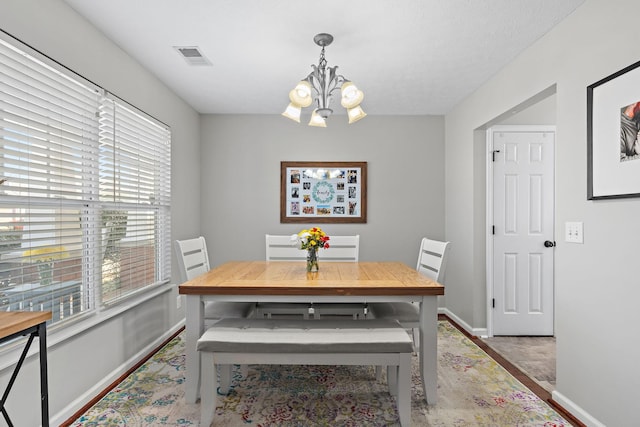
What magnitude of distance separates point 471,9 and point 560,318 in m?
1.93

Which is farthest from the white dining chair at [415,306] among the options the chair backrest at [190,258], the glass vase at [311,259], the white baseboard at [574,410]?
the chair backrest at [190,258]

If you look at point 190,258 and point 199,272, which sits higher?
point 190,258

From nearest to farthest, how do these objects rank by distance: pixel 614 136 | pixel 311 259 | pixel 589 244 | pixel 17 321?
pixel 17 321 < pixel 614 136 < pixel 589 244 < pixel 311 259

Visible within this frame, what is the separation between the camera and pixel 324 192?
438 centimetres

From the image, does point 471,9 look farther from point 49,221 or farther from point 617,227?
point 49,221

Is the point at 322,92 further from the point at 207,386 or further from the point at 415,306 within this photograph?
the point at 207,386

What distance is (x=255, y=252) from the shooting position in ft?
14.4

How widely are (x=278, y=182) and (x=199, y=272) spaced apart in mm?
1769

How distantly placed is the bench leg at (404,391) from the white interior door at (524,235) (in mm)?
1995

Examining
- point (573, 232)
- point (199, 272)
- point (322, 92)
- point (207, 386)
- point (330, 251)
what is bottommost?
point (207, 386)

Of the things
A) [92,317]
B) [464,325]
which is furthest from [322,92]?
[464,325]

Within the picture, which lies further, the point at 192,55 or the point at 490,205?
the point at 490,205

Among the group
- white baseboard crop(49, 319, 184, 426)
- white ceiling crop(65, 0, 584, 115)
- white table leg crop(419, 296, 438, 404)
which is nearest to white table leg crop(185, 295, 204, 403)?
white baseboard crop(49, 319, 184, 426)

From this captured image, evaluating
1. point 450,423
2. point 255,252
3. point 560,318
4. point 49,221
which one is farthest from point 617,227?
point 255,252
